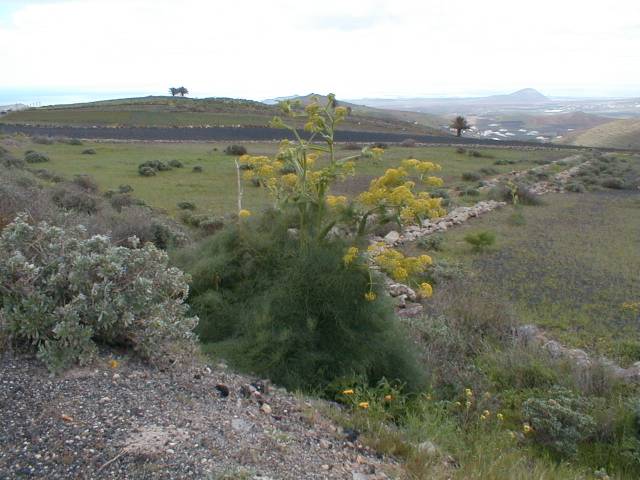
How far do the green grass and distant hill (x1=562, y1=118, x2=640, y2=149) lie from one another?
147 ft

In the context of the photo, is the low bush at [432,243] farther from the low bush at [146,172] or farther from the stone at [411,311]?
the low bush at [146,172]

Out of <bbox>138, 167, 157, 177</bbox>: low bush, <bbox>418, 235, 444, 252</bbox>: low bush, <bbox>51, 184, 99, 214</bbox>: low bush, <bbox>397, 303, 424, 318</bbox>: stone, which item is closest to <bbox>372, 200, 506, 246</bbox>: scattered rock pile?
<bbox>418, 235, 444, 252</bbox>: low bush

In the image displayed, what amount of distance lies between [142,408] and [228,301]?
9.63 ft

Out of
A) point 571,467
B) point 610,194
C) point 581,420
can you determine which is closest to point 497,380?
point 581,420

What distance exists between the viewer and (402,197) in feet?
18.1

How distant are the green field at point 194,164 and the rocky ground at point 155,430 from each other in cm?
1246

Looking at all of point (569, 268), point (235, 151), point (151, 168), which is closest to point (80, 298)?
point (569, 268)

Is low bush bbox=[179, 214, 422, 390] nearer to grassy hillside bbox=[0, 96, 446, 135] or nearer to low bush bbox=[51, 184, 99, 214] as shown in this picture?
low bush bbox=[51, 184, 99, 214]

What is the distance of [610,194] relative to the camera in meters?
24.5

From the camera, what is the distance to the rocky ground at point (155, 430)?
9.95 ft

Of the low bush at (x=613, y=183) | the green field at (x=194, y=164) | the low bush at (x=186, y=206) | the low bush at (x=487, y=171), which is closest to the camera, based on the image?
the low bush at (x=186, y=206)

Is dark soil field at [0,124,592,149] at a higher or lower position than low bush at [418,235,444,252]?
higher

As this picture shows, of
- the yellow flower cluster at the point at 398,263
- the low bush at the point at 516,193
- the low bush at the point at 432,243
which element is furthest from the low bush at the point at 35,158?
the yellow flower cluster at the point at 398,263

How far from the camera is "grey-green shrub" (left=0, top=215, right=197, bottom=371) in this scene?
12.8ft
